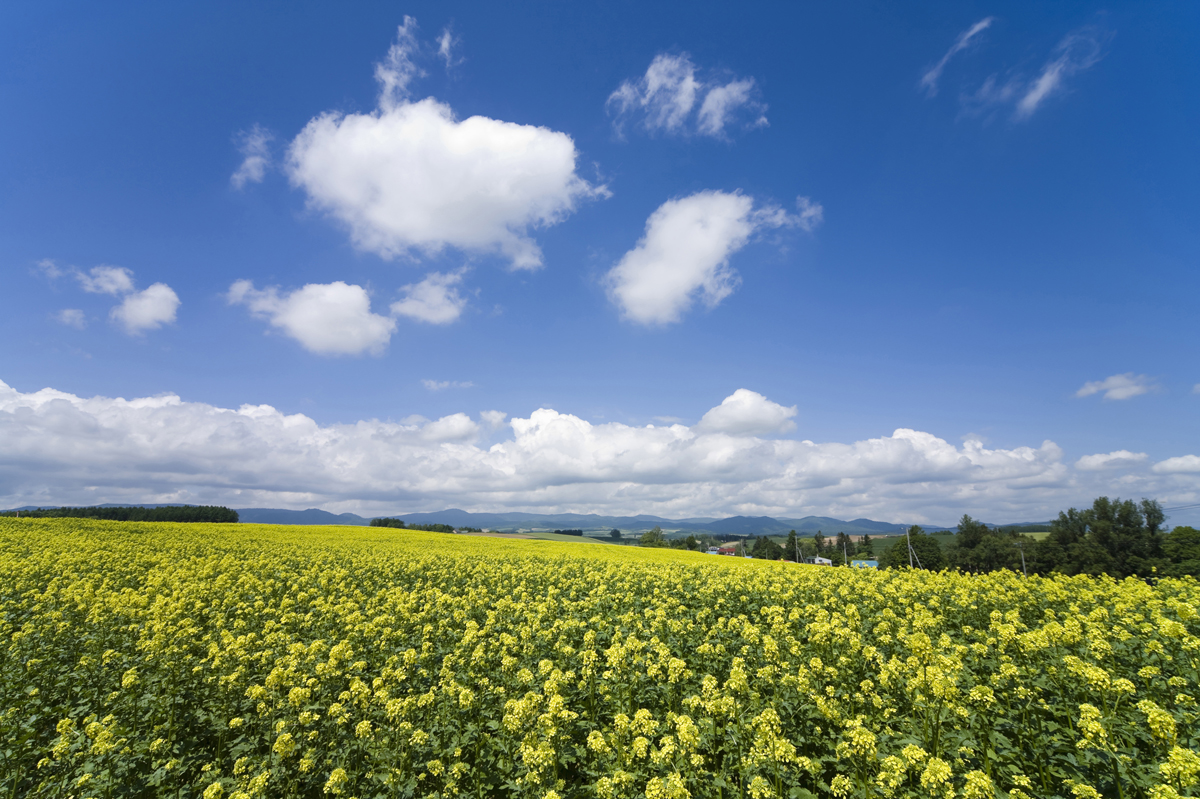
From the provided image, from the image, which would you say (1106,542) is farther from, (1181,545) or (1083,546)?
(1181,545)

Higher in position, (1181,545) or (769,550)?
(1181,545)

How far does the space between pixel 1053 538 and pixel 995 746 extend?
13285cm

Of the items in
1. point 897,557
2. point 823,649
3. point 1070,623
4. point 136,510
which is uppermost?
point 1070,623

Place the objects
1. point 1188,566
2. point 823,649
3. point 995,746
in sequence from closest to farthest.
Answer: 1. point 995,746
2. point 823,649
3. point 1188,566

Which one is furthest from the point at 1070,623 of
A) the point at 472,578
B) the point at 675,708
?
the point at 472,578

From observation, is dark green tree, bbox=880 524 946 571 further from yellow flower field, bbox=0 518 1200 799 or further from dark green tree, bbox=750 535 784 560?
yellow flower field, bbox=0 518 1200 799

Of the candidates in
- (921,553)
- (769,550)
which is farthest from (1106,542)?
(769,550)

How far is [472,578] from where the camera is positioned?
20.6 metres

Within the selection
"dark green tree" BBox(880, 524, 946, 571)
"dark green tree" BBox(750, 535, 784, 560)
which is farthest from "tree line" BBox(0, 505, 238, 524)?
"dark green tree" BBox(750, 535, 784, 560)

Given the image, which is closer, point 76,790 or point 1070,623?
point 76,790

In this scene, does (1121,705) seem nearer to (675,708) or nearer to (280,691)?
(675,708)

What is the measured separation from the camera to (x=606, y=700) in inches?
343

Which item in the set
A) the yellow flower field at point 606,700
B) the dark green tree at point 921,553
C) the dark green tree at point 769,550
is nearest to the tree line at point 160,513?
the yellow flower field at point 606,700

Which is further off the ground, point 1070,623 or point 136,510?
point 1070,623
